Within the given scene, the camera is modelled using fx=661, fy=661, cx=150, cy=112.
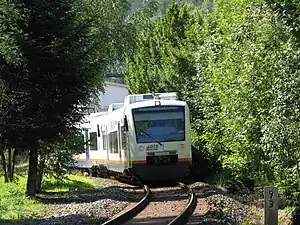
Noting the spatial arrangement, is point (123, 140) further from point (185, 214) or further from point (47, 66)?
point (185, 214)

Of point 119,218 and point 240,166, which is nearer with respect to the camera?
point 119,218

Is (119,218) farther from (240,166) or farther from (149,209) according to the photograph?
(240,166)

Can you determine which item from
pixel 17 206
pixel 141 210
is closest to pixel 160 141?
pixel 141 210

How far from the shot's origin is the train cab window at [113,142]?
30094 millimetres

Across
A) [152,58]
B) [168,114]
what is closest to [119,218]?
[168,114]

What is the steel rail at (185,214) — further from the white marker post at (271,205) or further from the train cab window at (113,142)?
the train cab window at (113,142)

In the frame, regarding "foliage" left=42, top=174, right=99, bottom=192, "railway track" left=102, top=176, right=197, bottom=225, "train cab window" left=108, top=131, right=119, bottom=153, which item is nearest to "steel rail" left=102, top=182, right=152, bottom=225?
"railway track" left=102, top=176, right=197, bottom=225

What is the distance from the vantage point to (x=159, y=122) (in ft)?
84.5

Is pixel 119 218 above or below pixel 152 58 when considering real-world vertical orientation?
below

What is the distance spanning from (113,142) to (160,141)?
626 centimetres

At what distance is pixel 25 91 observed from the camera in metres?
19.6

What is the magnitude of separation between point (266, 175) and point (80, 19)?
297 inches

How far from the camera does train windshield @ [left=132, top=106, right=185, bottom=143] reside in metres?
25.6

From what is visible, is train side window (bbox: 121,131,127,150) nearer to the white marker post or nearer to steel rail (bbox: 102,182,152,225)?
steel rail (bbox: 102,182,152,225)
